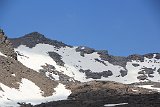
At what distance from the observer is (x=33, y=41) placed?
185 metres

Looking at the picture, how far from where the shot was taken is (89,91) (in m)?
83.9

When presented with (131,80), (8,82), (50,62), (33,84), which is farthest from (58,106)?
(131,80)

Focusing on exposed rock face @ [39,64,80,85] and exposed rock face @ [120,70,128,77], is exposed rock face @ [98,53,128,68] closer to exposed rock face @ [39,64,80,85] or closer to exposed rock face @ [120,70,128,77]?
exposed rock face @ [120,70,128,77]

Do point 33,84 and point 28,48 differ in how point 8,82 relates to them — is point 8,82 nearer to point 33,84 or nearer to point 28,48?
point 33,84

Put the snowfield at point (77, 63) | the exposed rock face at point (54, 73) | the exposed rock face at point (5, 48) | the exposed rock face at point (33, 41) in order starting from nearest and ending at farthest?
the exposed rock face at point (5, 48) < the exposed rock face at point (54, 73) < the snowfield at point (77, 63) < the exposed rock face at point (33, 41)

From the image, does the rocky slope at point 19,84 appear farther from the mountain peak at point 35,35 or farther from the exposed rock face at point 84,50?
the exposed rock face at point 84,50

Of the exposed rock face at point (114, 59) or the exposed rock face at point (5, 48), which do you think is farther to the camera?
the exposed rock face at point (114, 59)

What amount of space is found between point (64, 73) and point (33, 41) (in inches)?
1895

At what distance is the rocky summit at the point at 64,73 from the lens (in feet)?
249

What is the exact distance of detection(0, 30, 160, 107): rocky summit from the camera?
249ft

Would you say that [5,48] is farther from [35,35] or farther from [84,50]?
[84,50]

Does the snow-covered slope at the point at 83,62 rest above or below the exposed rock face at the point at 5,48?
above

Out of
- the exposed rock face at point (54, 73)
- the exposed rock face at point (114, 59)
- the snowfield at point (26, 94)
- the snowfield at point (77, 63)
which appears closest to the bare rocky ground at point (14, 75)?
the snowfield at point (26, 94)

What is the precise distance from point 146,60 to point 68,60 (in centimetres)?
4603
